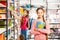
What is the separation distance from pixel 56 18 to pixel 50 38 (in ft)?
2.26

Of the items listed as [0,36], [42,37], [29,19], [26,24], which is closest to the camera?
[0,36]

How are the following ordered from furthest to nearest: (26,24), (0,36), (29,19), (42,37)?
(29,19) < (26,24) < (42,37) < (0,36)

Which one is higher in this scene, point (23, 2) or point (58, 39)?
point (23, 2)

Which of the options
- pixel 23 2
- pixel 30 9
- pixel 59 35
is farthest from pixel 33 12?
pixel 59 35

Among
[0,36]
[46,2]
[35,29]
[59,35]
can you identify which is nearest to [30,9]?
[46,2]

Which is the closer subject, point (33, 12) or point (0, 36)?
point (0, 36)

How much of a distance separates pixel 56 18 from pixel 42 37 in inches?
89.8

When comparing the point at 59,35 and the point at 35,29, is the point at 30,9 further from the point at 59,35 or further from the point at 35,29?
the point at 35,29

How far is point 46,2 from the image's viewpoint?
5113mm

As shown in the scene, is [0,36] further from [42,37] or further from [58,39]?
[58,39]

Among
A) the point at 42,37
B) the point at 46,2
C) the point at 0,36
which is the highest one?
the point at 46,2

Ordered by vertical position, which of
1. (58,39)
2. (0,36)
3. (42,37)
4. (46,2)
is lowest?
(58,39)

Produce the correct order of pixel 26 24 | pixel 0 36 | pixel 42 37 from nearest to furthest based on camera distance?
pixel 0 36 → pixel 42 37 → pixel 26 24

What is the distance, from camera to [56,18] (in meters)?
5.11
